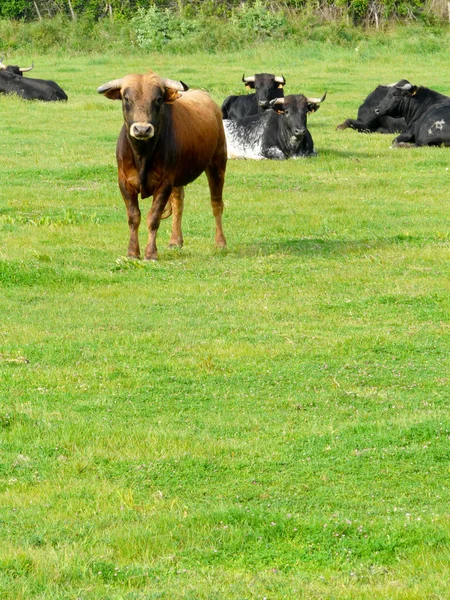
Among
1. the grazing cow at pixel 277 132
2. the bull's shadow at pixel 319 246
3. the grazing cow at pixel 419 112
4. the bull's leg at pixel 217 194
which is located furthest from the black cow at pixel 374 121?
the bull's leg at pixel 217 194

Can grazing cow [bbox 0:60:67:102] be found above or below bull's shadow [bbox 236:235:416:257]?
below

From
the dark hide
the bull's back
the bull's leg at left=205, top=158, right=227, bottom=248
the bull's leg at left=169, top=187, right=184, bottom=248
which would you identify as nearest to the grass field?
the bull's leg at left=169, top=187, right=184, bottom=248

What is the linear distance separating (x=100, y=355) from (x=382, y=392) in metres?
2.19

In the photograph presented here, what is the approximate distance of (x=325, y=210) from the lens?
15.1 meters

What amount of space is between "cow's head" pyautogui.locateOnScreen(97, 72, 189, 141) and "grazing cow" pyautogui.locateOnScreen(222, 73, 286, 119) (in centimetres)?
1177

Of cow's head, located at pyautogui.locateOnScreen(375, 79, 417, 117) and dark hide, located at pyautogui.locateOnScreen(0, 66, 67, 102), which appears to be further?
dark hide, located at pyautogui.locateOnScreen(0, 66, 67, 102)

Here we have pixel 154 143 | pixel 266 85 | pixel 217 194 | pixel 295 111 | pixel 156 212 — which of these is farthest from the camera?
pixel 266 85

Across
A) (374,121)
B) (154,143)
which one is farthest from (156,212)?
(374,121)

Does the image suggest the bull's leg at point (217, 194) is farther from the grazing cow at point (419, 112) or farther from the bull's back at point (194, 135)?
the grazing cow at point (419, 112)

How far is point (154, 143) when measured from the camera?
11258 millimetres

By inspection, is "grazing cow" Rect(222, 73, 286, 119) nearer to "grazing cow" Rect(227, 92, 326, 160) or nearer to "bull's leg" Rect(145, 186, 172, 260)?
"grazing cow" Rect(227, 92, 326, 160)

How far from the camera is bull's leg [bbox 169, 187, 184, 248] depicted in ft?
41.2

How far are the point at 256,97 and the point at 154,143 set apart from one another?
1336 centimetres

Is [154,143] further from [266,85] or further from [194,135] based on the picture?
[266,85]
